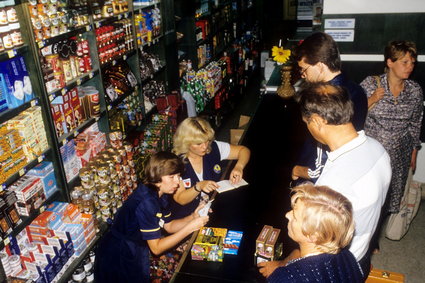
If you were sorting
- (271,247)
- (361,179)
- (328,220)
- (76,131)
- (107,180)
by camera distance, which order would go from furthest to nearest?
(107,180), (76,131), (271,247), (361,179), (328,220)

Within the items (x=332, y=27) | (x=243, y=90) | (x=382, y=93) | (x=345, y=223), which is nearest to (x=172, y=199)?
(x=345, y=223)

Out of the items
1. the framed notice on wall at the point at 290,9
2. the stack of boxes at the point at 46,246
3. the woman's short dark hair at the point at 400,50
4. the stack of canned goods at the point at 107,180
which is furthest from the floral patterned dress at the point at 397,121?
the framed notice on wall at the point at 290,9

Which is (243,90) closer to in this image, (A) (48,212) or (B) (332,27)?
(B) (332,27)

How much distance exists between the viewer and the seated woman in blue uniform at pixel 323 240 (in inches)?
62.3

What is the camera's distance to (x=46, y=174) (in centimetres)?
330

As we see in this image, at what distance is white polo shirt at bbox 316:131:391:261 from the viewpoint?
2002 millimetres

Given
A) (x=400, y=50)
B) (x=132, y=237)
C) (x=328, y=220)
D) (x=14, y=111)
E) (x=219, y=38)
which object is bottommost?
(x=132, y=237)

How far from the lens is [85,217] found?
11.6 feet

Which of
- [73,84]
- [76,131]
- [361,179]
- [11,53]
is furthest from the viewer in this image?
[76,131]

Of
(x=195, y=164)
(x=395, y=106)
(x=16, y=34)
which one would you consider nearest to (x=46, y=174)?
(x=16, y=34)

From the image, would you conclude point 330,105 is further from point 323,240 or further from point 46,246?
point 46,246

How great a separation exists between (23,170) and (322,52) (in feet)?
8.18

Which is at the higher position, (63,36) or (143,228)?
(63,36)

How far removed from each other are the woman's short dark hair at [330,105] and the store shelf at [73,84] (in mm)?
2163
